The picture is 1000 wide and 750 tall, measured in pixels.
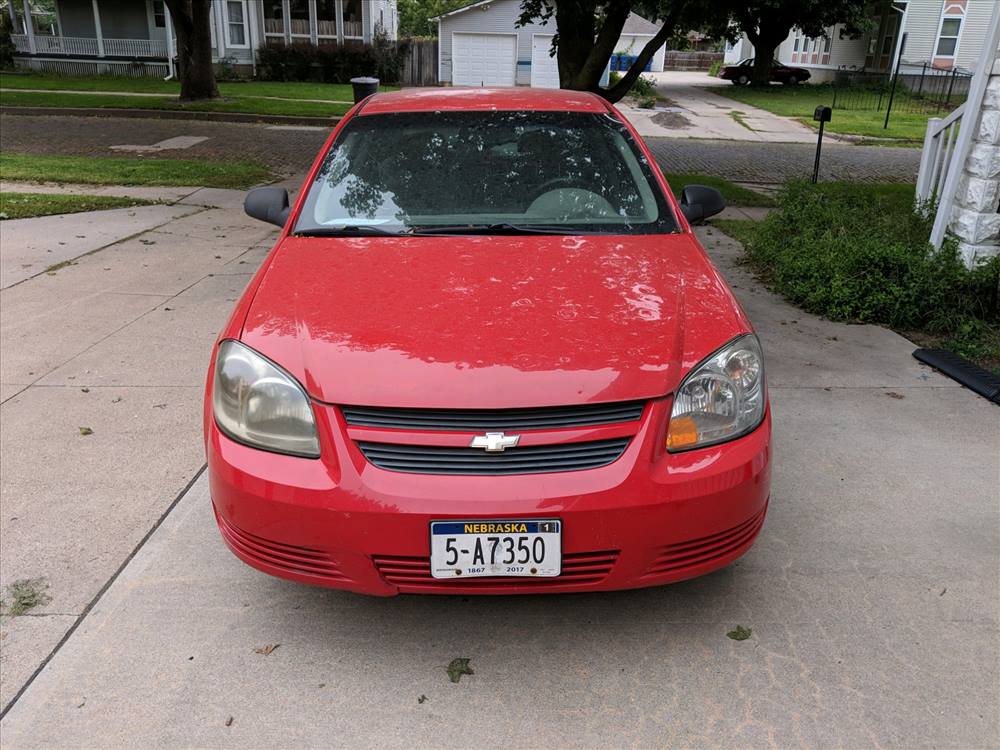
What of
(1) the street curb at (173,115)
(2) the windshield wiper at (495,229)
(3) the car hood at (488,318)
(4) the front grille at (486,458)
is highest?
(2) the windshield wiper at (495,229)

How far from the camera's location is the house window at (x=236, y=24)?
32406 mm

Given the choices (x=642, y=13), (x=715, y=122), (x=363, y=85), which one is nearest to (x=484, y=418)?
(x=642, y=13)

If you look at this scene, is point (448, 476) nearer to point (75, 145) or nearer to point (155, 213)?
point (155, 213)

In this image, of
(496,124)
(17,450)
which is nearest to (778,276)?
(496,124)

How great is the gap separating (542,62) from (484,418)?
3763cm

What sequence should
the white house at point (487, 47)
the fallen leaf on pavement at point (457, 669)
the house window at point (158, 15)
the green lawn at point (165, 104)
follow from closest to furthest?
the fallen leaf on pavement at point (457, 669) → the green lawn at point (165, 104) → the house window at point (158, 15) → the white house at point (487, 47)

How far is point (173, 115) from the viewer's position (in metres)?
18.4

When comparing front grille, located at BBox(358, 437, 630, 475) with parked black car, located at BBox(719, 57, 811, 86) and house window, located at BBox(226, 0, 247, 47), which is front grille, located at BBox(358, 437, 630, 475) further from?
parked black car, located at BBox(719, 57, 811, 86)

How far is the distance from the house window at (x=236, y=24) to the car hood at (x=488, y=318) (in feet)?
110

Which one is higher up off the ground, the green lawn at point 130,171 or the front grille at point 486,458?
the front grille at point 486,458

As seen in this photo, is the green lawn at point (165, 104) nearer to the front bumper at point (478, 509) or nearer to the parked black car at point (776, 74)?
the front bumper at point (478, 509)

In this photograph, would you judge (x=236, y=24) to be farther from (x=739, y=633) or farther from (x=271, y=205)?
(x=739, y=633)

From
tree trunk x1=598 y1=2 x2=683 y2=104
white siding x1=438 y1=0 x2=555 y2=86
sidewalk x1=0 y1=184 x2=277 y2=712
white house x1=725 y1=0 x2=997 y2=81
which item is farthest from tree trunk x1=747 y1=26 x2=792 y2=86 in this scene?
sidewalk x1=0 y1=184 x2=277 y2=712

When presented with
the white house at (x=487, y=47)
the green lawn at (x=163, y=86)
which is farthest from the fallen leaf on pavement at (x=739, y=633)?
the white house at (x=487, y=47)
